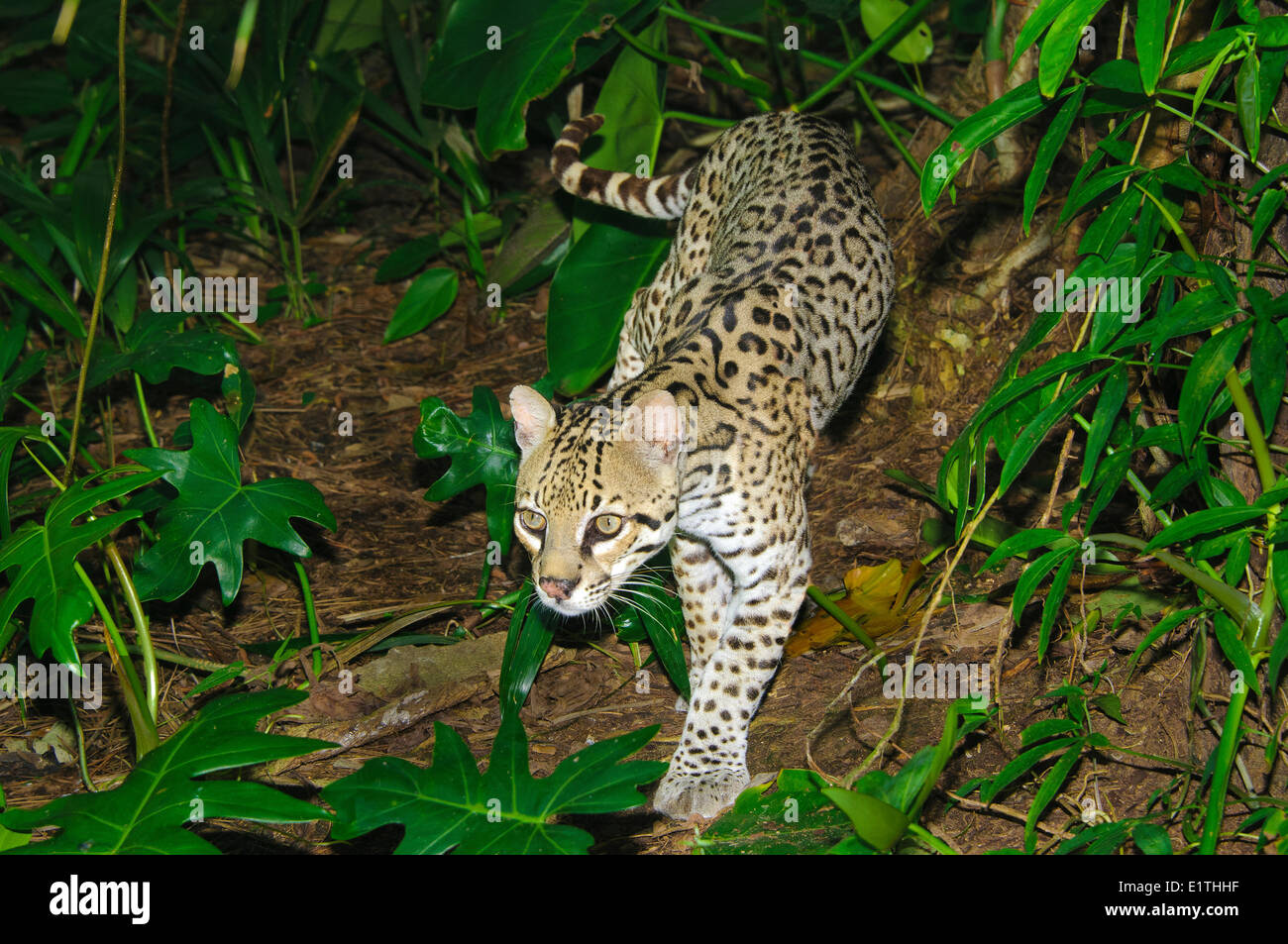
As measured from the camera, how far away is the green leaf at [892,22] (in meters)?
6.57

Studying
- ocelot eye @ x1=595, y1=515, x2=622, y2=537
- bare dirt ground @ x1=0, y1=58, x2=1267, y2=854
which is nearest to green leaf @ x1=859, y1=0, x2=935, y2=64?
bare dirt ground @ x1=0, y1=58, x2=1267, y2=854

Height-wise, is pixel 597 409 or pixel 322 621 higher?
pixel 597 409

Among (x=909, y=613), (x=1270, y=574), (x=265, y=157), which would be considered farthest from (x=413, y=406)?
(x=1270, y=574)

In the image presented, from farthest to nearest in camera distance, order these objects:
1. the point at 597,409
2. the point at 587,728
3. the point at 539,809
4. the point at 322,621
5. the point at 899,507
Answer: the point at 899,507 → the point at 322,621 → the point at 587,728 → the point at 597,409 → the point at 539,809

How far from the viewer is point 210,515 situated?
467 cm

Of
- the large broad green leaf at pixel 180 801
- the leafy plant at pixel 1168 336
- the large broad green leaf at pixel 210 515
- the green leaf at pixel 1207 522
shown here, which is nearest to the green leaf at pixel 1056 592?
the leafy plant at pixel 1168 336

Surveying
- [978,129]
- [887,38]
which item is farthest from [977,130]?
[887,38]

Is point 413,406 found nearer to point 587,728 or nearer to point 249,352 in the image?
point 249,352

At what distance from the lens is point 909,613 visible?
17.1ft

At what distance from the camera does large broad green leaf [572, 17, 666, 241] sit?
6793 mm

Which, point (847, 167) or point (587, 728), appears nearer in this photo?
point (587, 728)

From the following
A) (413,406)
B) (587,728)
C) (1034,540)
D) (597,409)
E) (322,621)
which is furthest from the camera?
(413,406)

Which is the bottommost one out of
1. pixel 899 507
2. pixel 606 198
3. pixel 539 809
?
pixel 539 809

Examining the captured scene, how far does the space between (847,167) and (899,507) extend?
1712 mm
